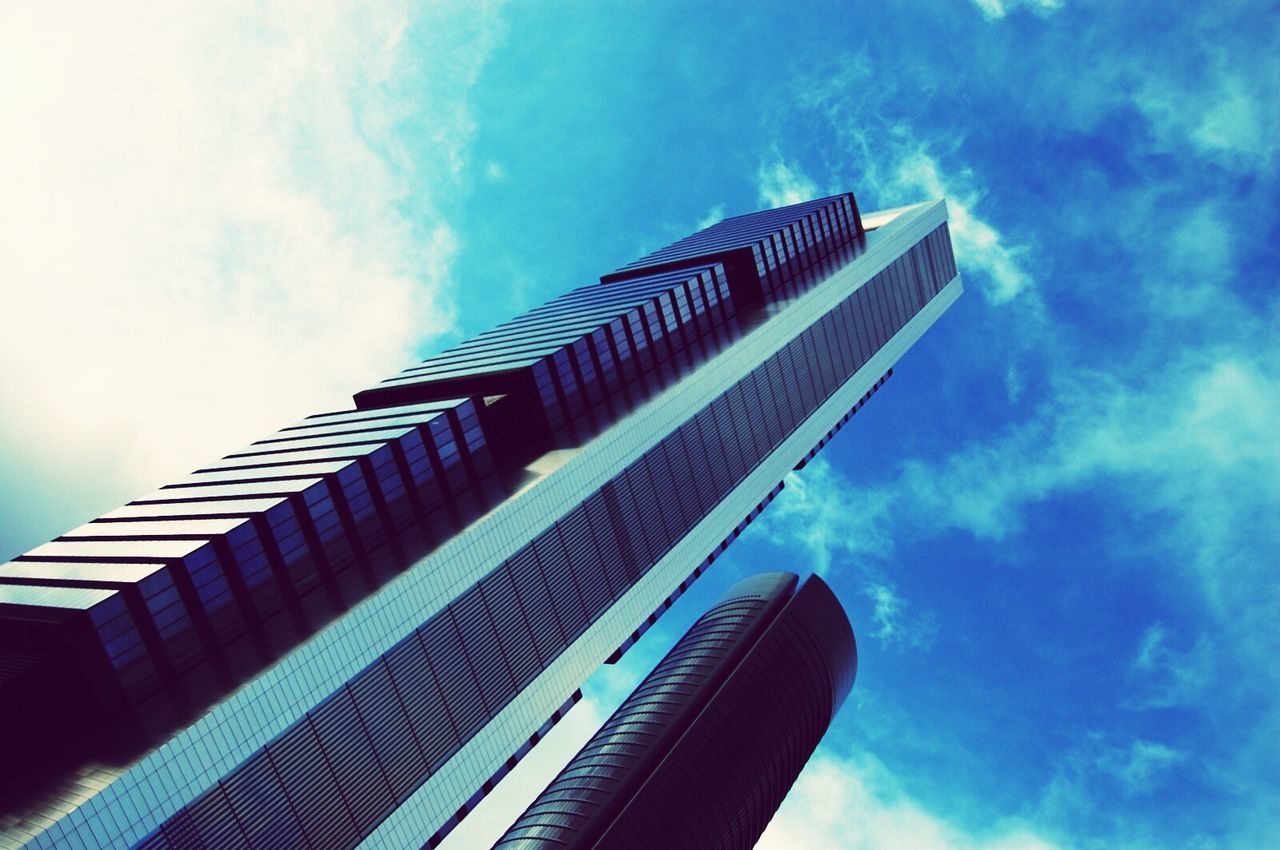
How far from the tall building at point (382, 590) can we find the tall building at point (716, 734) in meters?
44.1

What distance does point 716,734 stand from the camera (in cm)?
11344

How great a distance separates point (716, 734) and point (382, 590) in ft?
274

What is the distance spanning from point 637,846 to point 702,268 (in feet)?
226

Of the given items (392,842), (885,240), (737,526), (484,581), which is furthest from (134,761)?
(885,240)

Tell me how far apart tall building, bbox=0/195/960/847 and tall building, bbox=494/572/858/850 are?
44137 millimetres

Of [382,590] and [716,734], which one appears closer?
[382,590]

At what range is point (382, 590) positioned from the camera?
41438 mm

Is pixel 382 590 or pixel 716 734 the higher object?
pixel 382 590

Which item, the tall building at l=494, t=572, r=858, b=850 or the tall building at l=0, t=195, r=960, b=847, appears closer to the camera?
the tall building at l=0, t=195, r=960, b=847

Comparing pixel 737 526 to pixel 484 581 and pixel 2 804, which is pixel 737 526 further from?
pixel 2 804

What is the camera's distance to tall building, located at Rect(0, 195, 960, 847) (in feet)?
109

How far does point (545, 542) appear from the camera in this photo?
176 ft

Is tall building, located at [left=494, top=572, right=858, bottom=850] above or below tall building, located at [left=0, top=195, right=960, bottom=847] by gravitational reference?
below

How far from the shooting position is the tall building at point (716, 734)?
10100cm
